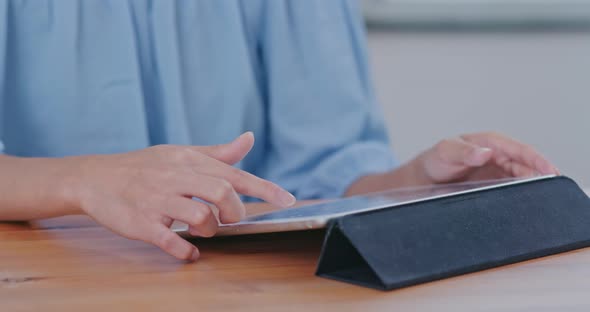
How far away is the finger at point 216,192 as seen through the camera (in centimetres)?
51

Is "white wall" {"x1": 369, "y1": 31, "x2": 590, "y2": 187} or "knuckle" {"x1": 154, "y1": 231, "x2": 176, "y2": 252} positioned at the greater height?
"knuckle" {"x1": 154, "y1": 231, "x2": 176, "y2": 252}

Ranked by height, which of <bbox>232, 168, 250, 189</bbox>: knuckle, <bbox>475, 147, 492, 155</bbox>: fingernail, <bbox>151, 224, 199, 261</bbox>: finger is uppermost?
<bbox>232, 168, 250, 189</bbox>: knuckle

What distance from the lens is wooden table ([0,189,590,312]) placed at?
409 mm

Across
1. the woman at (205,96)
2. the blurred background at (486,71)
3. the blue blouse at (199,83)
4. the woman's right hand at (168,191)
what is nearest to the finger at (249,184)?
the woman's right hand at (168,191)

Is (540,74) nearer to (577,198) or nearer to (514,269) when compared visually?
(577,198)

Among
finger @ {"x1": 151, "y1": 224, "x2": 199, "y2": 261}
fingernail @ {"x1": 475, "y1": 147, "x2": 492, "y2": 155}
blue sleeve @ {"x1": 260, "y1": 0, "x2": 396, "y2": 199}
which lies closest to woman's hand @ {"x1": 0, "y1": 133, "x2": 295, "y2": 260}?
finger @ {"x1": 151, "y1": 224, "x2": 199, "y2": 261}

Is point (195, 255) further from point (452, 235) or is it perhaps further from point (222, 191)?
point (452, 235)

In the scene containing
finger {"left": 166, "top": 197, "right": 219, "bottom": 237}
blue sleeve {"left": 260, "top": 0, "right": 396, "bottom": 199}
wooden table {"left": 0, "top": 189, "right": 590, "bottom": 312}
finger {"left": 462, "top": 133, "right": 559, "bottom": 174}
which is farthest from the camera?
blue sleeve {"left": 260, "top": 0, "right": 396, "bottom": 199}

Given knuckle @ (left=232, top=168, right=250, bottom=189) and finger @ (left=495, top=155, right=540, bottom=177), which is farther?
finger @ (left=495, top=155, right=540, bottom=177)

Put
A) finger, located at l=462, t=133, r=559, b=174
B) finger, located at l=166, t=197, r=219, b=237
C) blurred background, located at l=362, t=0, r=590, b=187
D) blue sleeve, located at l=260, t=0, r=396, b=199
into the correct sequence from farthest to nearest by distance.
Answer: blurred background, located at l=362, t=0, r=590, b=187, blue sleeve, located at l=260, t=0, r=396, b=199, finger, located at l=462, t=133, r=559, b=174, finger, located at l=166, t=197, r=219, b=237

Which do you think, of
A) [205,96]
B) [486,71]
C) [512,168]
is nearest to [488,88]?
[486,71]

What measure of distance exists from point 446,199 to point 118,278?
0.20m

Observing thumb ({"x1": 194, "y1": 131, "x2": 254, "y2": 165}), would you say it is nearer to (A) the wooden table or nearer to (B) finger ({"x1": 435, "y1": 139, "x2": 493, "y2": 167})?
(A) the wooden table

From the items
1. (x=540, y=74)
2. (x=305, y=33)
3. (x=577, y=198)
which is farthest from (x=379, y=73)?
(x=577, y=198)
